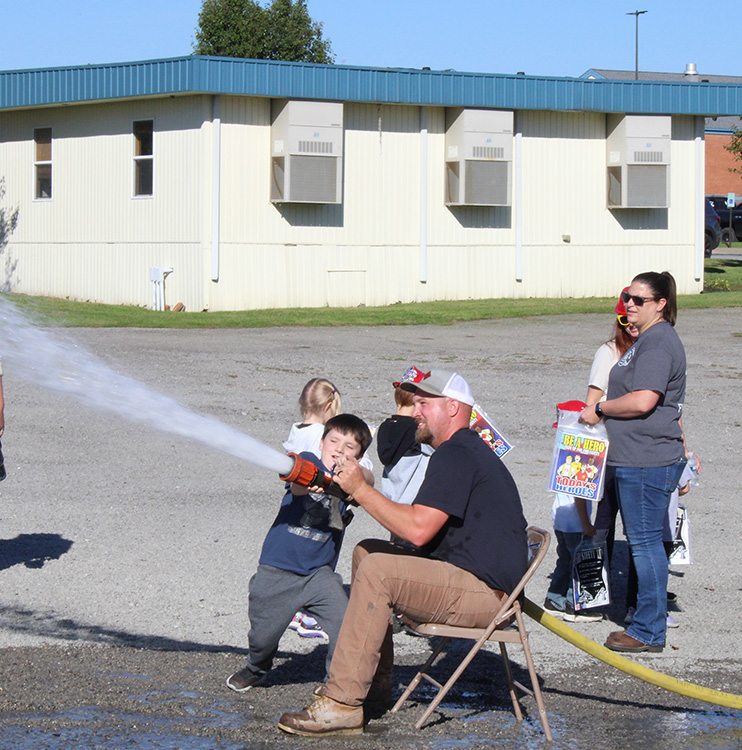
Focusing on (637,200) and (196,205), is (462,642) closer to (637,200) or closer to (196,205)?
(196,205)

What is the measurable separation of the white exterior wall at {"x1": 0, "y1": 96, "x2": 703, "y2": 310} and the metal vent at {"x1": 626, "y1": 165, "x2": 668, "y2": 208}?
0.73 m

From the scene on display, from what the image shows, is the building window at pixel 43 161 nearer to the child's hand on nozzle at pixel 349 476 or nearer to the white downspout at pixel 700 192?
the white downspout at pixel 700 192

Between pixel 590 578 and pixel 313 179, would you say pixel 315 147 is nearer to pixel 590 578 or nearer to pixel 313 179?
pixel 313 179

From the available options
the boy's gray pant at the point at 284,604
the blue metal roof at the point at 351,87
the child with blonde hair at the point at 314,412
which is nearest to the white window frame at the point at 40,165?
the blue metal roof at the point at 351,87

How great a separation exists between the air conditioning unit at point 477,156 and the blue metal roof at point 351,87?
0.41 meters

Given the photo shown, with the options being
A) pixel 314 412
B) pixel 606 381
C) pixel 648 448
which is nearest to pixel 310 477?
pixel 314 412

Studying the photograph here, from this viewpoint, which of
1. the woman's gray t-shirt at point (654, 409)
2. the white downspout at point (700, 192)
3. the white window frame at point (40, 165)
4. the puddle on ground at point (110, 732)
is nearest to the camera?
the puddle on ground at point (110, 732)

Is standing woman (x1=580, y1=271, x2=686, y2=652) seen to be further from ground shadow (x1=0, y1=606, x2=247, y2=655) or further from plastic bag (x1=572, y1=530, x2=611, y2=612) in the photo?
ground shadow (x1=0, y1=606, x2=247, y2=655)

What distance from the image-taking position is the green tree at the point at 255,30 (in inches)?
2424

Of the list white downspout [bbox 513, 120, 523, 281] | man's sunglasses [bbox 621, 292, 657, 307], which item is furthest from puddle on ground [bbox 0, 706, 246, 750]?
white downspout [bbox 513, 120, 523, 281]

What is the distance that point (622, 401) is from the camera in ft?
19.5

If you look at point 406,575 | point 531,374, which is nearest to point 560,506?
point 406,575

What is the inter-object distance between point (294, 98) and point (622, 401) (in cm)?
1917

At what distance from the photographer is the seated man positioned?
15.4 feet
